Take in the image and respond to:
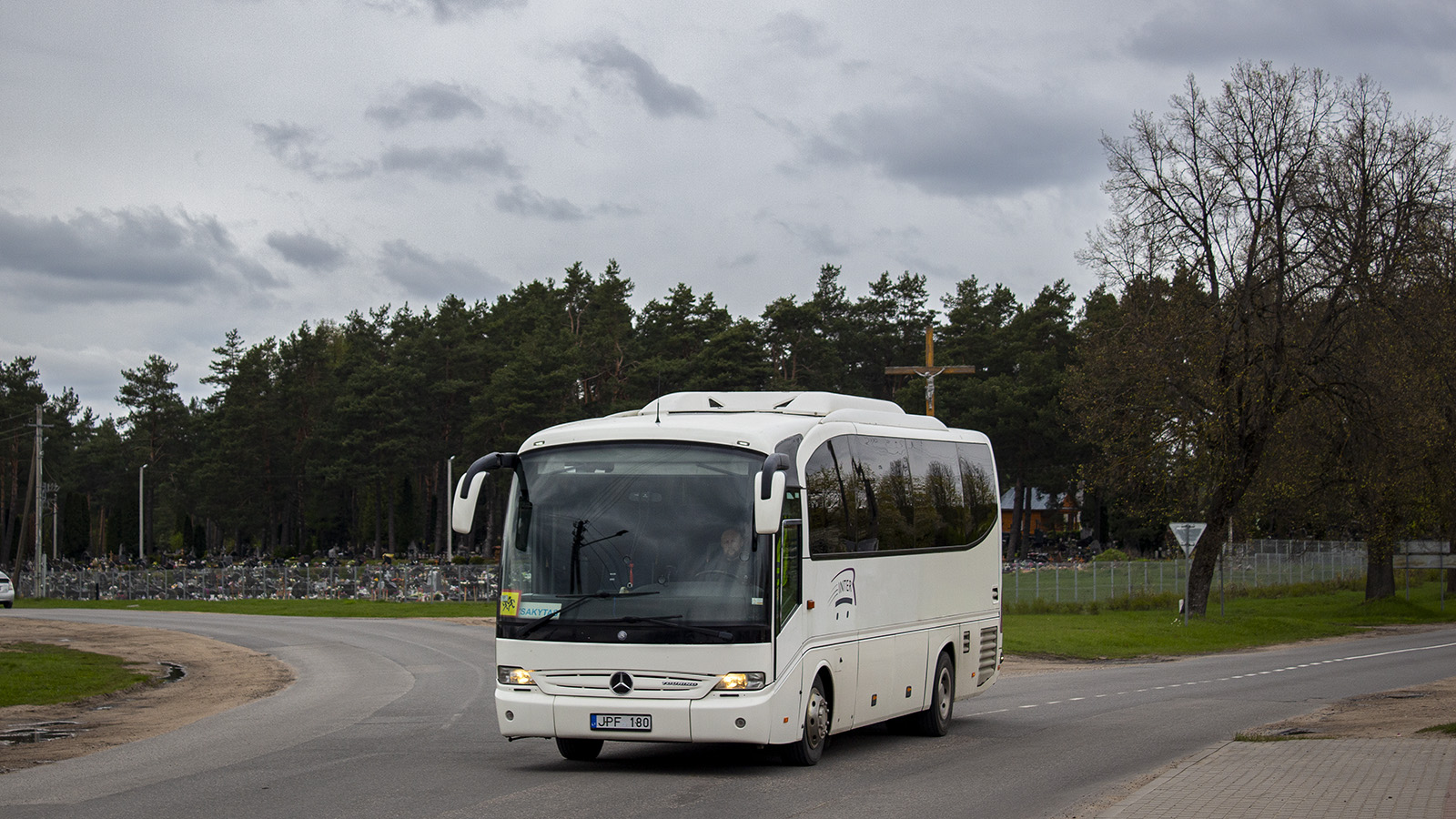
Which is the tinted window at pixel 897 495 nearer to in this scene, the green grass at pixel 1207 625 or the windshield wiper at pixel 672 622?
the windshield wiper at pixel 672 622

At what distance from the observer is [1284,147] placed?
36.9 meters

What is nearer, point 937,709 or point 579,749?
point 579,749

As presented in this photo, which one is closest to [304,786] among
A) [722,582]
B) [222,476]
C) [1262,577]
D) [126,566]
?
[722,582]

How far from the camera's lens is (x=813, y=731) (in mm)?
12227

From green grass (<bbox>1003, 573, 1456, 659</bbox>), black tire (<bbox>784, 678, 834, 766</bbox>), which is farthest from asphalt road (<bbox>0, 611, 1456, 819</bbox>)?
green grass (<bbox>1003, 573, 1456, 659</bbox>)

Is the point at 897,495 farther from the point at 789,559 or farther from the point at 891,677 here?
the point at 789,559

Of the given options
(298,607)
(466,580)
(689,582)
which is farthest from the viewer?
(466,580)

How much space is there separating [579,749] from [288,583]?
46.6 m

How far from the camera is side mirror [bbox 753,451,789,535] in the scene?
1098 centimetres

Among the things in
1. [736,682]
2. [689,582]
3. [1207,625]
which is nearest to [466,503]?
[689,582]

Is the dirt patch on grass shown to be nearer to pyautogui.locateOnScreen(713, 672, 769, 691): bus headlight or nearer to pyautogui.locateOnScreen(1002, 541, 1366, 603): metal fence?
pyautogui.locateOnScreen(713, 672, 769, 691): bus headlight

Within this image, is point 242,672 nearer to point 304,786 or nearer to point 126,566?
point 304,786

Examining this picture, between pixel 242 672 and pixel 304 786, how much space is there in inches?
612

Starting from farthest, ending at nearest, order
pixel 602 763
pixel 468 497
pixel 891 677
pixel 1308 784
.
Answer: pixel 891 677, pixel 602 763, pixel 468 497, pixel 1308 784
